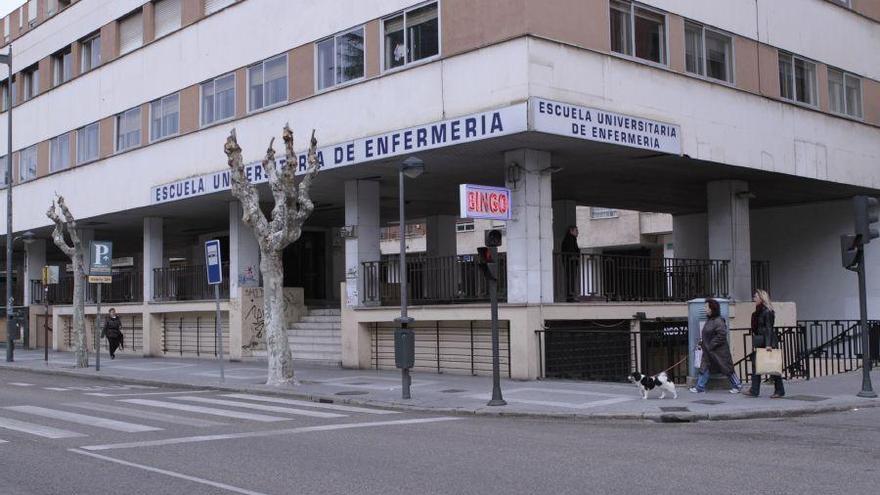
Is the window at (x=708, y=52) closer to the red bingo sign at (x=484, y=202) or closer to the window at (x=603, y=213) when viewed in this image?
the red bingo sign at (x=484, y=202)

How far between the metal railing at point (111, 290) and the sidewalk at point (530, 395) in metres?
10.1

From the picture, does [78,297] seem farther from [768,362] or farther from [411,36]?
[768,362]

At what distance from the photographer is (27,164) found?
3541cm

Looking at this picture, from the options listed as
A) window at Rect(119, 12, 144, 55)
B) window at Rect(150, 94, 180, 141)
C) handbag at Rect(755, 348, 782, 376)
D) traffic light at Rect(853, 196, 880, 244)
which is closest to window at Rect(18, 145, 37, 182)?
window at Rect(119, 12, 144, 55)

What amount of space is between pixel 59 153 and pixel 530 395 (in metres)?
24.3

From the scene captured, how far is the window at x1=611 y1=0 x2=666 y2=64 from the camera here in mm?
19047

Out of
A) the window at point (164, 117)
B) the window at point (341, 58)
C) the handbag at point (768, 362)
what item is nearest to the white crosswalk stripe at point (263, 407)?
the handbag at point (768, 362)

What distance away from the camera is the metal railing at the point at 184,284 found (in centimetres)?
2850

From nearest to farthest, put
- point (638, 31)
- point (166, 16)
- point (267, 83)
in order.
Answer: point (638, 31), point (267, 83), point (166, 16)

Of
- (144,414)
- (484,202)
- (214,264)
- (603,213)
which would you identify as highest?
(603,213)

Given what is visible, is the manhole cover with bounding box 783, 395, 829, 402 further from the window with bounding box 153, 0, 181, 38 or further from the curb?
the window with bounding box 153, 0, 181, 38

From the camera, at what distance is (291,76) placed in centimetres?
2273

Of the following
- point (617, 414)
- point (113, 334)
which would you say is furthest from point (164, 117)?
point (617, 414)

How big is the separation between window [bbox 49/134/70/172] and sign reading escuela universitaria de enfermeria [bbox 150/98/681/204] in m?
15.6
